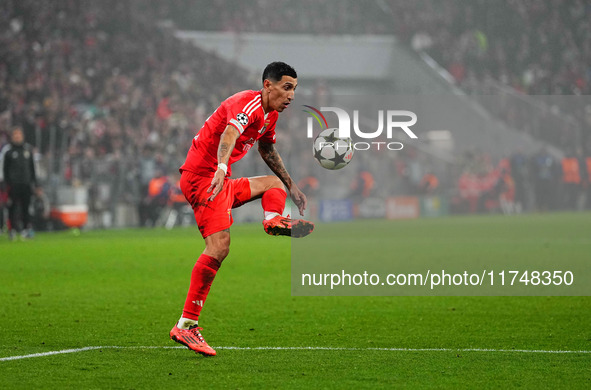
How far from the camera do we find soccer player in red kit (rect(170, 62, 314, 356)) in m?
Answer: 6.02

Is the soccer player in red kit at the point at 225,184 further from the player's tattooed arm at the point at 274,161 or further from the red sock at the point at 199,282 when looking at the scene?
the player's tattooed arm at the point at 274,161

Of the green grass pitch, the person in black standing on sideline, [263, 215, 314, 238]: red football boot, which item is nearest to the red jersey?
[263, 215, 314, 238]: red football boot

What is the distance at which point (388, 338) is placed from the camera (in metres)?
6.95

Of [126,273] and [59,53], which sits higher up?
A: [59,53]

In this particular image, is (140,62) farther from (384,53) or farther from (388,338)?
(388,338)

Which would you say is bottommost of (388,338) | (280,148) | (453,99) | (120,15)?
(388,338)

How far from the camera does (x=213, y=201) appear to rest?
6238 millimetres

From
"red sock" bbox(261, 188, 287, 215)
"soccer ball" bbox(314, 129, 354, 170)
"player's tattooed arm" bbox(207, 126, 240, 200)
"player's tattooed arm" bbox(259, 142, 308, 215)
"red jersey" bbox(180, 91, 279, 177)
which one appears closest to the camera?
"player's tattooed arm" bbox(207, 126, 240, 200)

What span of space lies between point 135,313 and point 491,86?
30.0 m

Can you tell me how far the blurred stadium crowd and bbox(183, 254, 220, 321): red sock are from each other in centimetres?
1747

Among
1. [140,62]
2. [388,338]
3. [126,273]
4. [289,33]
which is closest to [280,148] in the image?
[140,62]

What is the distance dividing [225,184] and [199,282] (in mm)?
715

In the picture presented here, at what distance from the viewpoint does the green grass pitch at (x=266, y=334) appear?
5.33 meters

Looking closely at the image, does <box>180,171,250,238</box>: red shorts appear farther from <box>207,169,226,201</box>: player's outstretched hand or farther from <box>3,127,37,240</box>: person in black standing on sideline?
<box>3,127,37,240</box>: person in black standing on sideline
